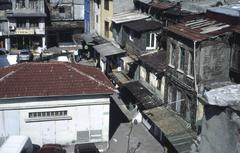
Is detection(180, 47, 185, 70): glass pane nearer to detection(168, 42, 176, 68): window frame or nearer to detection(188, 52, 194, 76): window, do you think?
detection(188, 52, 194, 76): window

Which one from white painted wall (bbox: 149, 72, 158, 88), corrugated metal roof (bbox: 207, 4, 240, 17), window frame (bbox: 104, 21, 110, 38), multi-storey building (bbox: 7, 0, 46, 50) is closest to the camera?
→ corrugated metal roof (bbox: 207, 4, 240, 17)

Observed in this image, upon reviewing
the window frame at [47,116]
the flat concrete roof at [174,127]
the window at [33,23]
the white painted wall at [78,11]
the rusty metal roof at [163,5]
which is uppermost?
Answer: the rusty metal roof at [163,5]

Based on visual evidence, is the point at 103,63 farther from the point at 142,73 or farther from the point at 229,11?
the point at 229,11

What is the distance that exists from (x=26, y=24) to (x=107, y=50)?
23.5 meters

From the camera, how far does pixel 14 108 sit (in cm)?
3244

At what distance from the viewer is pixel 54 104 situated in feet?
108

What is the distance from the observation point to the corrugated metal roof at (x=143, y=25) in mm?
43844

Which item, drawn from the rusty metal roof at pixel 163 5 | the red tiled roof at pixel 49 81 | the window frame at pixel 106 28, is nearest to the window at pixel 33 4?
the window frame at pixel 106 28

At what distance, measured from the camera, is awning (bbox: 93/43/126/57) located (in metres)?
50.6

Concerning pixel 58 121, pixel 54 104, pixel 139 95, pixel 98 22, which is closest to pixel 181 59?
pixel 139 95

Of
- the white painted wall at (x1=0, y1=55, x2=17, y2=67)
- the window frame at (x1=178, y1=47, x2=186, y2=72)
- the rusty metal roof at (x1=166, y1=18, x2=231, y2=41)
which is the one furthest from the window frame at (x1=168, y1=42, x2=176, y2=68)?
the white painted wall at (x1=0, y1=55, x2=17, y2=67)

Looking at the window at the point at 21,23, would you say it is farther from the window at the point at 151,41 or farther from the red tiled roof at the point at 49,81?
the red tiled roof at the point at 49,81

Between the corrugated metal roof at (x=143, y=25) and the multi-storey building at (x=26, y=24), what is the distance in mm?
27041

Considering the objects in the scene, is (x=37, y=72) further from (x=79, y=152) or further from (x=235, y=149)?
(x=235, y=149)
